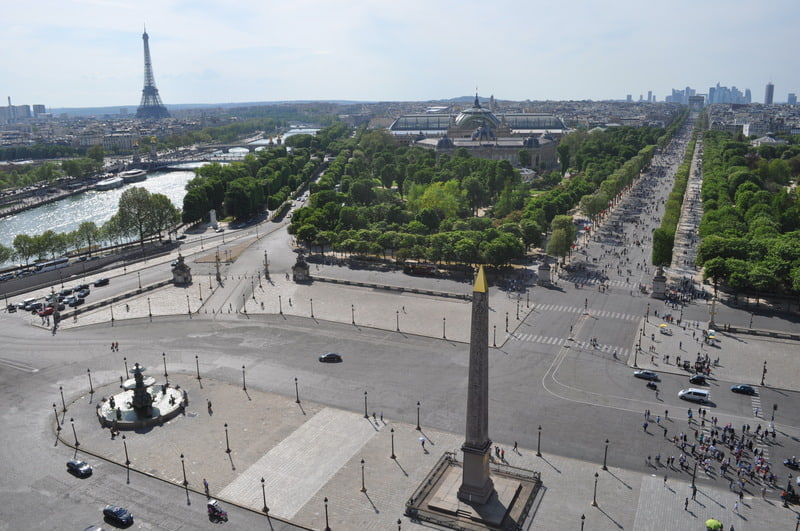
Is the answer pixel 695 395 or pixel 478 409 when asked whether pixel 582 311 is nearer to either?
pixel 695 395

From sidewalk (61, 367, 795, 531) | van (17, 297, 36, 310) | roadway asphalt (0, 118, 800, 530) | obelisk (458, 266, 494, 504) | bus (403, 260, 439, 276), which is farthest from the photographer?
bus (403, 260, 439, 276)

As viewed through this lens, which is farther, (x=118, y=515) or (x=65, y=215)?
(x=65, y=215)

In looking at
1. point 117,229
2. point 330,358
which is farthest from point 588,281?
point 117,229

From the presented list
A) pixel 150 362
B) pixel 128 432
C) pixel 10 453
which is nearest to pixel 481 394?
pixel 128 432

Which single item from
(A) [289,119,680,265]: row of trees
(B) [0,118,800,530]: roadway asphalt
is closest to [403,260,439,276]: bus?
(A) [289,119,680,265]: row of trees

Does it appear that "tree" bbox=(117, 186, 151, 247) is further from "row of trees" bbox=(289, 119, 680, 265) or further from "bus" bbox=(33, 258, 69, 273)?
"row of trees" bbox=(289, 119, 680, 265)

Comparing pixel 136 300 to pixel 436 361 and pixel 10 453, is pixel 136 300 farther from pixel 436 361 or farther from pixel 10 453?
pixel 436 361

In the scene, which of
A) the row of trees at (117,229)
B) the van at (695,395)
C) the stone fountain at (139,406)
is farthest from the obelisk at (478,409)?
the row of trees at (117,229)
